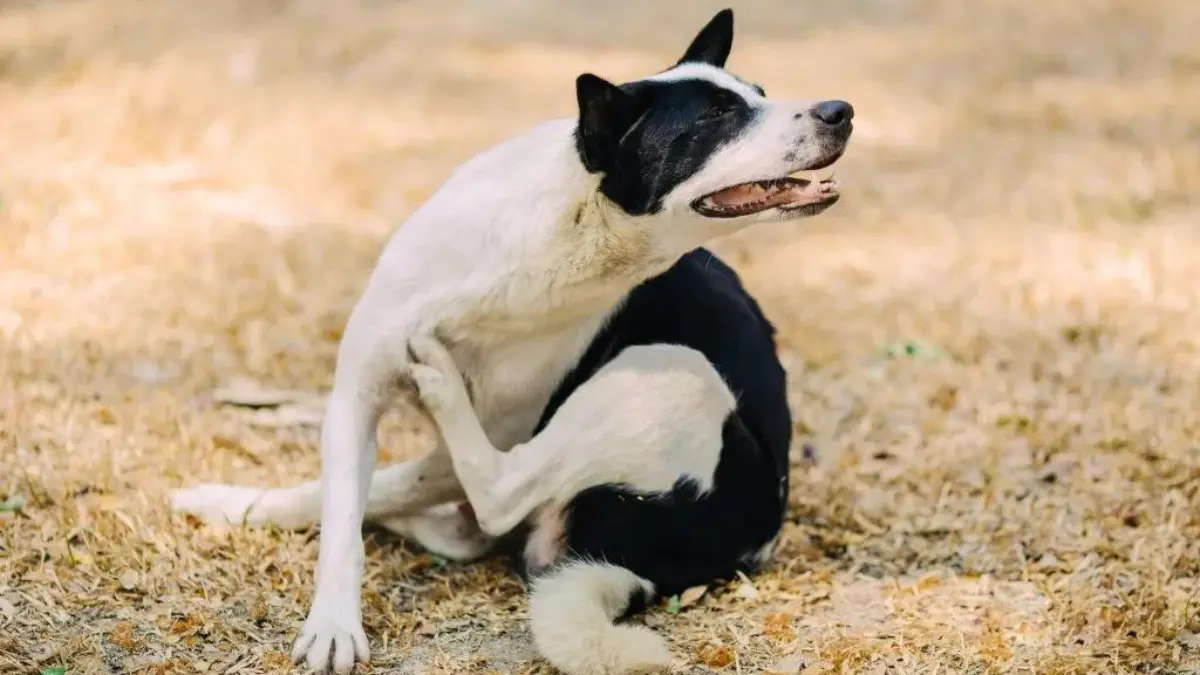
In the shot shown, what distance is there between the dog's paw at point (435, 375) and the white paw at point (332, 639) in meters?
0.55

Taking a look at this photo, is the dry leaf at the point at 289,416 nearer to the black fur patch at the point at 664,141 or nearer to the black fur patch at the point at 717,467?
the black fur patch at the point at 717,467

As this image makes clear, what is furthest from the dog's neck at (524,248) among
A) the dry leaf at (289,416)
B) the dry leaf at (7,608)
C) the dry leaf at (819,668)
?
the dry leaf at (289,416)

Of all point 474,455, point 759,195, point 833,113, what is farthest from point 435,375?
point 833,113

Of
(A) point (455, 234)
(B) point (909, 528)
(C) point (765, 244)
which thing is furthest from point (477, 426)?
(C) point (765, 244)

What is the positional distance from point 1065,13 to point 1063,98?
7.50ft

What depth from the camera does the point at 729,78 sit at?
3.28m

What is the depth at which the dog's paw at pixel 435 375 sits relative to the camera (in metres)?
3.33

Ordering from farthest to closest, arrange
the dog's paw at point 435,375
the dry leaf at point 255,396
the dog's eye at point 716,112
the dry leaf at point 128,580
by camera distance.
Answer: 1. the dry leaf at point 255,396
2. the dry leaf at point 128,580
3. the dog's paw at point 435,375
4. the dog's eye at point 716,112

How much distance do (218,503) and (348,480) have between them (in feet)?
2.33

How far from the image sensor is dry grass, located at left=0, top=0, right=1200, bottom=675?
3416mm

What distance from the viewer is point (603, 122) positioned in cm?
312

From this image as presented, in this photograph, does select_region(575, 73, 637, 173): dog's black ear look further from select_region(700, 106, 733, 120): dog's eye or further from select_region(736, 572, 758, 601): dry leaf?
select_region(736, 572, 758, 601): dry leaf

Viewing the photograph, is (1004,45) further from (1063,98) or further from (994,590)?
(994,590)

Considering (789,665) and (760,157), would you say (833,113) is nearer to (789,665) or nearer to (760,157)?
(760,157)
